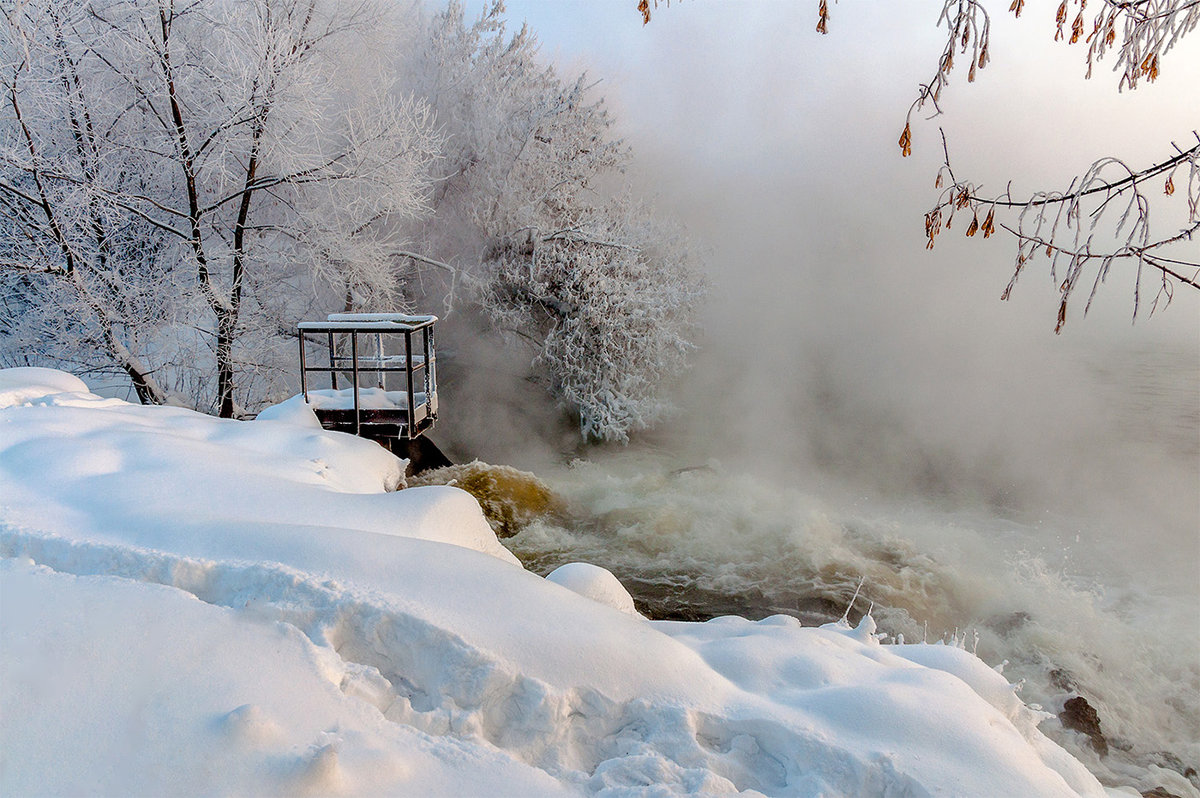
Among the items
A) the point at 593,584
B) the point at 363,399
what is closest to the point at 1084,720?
the point at 593,584

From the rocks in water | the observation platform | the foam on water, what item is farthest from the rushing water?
the observation platform

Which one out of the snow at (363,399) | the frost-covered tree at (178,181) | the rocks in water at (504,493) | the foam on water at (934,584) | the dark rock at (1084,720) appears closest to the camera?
the dark rock at (1084,720)

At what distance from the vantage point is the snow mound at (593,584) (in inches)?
161

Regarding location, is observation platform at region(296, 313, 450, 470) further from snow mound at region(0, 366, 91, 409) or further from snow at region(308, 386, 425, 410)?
snow mound at region(0, 366, 91, 409)

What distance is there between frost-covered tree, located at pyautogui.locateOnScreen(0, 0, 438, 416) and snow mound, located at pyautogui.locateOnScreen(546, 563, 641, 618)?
8.04 meters

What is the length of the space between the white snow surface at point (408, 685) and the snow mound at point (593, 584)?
42 millimetres

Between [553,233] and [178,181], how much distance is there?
627cm

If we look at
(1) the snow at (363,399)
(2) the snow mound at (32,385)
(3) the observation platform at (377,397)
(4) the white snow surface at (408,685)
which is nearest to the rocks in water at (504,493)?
(3) the observation platform at (377,397)

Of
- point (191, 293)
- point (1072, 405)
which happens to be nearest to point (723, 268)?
point (1072, 405)

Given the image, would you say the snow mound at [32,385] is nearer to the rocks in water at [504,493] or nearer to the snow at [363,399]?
the snow at [363,399]

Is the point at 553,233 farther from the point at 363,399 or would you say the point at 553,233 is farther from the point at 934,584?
the point at 934,584

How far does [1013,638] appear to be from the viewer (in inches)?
274

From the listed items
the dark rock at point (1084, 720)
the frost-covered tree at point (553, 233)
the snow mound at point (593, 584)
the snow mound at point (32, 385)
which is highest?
the frost-covered tree at point (553, 233)

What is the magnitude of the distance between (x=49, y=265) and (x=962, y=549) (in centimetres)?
1195
